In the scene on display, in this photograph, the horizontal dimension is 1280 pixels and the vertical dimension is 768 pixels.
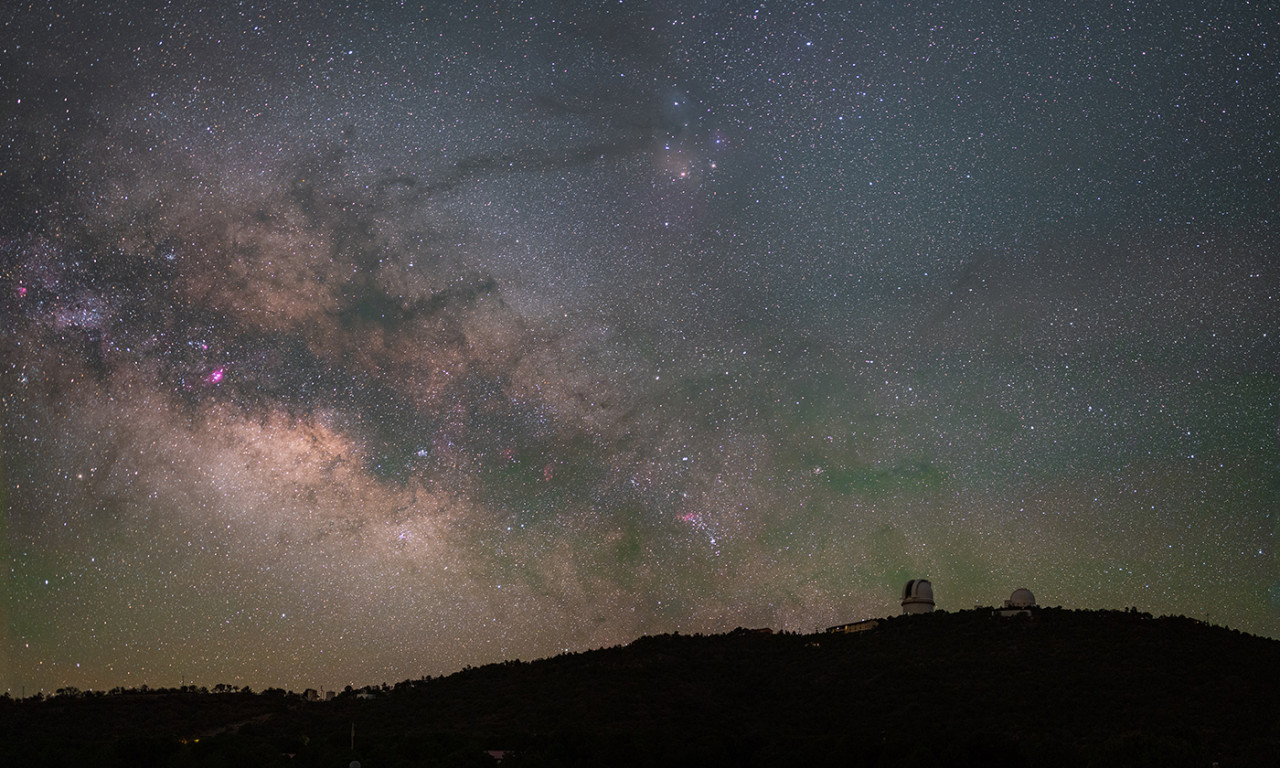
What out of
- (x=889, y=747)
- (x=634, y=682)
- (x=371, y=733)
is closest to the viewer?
(x=889, y=747)

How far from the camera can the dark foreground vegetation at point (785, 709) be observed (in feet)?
105

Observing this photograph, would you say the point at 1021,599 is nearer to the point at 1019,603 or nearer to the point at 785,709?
the point at 1019,603

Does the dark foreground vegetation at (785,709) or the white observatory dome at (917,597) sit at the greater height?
the white observatory dome at (917,597)

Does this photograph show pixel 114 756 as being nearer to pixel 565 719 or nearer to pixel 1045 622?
pixel 565 719

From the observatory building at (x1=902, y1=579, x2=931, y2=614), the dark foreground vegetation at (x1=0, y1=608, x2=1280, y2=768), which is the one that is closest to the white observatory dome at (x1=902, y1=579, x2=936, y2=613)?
the observatory building at (x1=902, y1=579, x2=931, y2=614)

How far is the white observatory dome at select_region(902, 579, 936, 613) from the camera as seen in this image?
5378 centimetres

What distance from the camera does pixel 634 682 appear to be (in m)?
44.2

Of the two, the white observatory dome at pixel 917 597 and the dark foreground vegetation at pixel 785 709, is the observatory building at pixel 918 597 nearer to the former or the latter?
the white observatory dome at pixel 917 597

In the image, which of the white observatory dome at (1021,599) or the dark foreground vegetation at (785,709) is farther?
the white observatory dome at (1021,599)

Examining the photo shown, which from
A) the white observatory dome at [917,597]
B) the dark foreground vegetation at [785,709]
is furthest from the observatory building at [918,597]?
the dark foreground vegetation at [785,709]

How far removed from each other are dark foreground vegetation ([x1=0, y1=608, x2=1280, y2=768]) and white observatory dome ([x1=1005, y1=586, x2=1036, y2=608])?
278cm

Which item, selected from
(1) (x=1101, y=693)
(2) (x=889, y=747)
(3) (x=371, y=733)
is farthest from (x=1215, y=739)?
(3) (x=371, y=733)

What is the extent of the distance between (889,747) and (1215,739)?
34.6ft

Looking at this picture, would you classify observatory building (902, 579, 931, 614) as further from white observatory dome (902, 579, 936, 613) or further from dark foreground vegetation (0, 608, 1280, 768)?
dark foreground vegetation (0, 608, 1280, 768)
